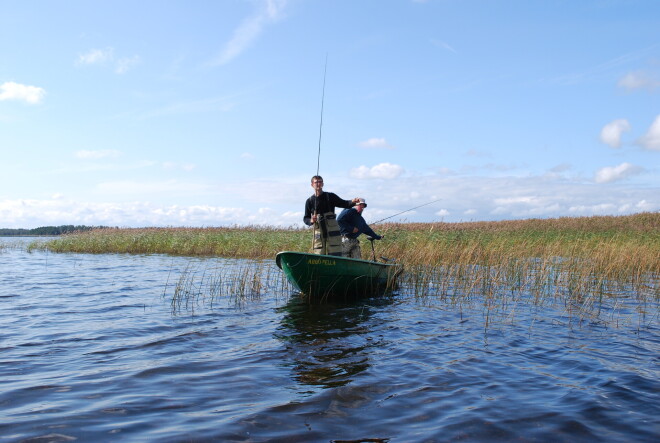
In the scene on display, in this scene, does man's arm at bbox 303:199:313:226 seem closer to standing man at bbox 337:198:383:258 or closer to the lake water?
standing man at bbox 337:198:383:258

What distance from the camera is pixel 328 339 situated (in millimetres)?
6773

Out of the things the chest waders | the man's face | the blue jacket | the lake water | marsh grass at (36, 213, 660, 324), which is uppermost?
the man's face

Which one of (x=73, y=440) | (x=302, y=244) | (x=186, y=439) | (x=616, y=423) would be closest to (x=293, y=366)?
(x=186, y=439)

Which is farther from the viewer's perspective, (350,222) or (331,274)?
(350,222)

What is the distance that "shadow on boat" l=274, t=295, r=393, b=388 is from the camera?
17.0 ft

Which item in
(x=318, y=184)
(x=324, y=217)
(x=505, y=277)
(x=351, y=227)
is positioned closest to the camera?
(x=318, y=184)

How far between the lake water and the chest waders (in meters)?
1.27

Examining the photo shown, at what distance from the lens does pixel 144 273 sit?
15938mm

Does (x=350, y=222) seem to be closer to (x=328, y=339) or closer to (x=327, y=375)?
(x=328, y=339)

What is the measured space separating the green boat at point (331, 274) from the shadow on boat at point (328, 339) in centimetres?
28

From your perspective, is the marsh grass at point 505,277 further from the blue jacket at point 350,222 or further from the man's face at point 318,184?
the man's face at point 318,184

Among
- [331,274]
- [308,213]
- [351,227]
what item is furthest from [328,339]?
[351,227]

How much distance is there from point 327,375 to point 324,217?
476 cm

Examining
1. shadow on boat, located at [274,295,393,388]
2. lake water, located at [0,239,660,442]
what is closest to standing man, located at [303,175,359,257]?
shadow on boat, located at [274,295,393,388]
